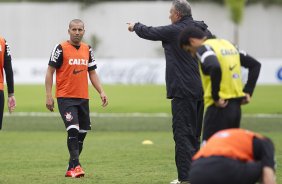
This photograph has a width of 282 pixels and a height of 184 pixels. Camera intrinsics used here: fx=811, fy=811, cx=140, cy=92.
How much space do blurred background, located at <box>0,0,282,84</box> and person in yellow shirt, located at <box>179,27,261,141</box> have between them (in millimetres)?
51505

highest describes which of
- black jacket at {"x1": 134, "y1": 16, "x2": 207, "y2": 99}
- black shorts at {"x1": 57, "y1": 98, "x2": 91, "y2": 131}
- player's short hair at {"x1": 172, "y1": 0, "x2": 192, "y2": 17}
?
player's short hair at {"x1": 172, "y1": 0, "x2": 192, "y2": 17}

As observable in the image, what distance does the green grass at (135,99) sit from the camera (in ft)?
99.1

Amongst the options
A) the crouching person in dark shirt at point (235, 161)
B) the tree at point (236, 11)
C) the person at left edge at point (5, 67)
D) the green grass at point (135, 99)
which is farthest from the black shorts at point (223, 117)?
the tree at point (236, 11)

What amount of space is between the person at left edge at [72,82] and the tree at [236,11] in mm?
45057

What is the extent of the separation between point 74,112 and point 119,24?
51170mm

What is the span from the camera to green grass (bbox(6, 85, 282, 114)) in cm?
3022

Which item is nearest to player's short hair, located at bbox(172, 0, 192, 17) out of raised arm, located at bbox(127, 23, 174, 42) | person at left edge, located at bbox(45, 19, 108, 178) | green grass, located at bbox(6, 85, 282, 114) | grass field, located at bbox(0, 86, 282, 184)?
raised arm, located at bbox(127, 23, 174, 42)

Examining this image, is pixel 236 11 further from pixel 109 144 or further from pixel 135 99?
pixel 109 144

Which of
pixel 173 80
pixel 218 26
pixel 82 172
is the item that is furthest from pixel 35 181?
pixel 218 26

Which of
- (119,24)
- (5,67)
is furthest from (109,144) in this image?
(119,24)

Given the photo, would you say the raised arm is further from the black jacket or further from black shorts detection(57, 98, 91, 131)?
black shorts detection(57, 98, 91, 131)

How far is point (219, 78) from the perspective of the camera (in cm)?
842

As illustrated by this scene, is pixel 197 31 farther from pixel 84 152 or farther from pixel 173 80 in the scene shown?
pixel 84 152

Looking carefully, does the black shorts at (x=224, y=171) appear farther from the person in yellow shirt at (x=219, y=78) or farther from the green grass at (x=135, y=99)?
the green grass at (x=135, y=99)
